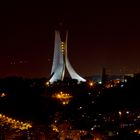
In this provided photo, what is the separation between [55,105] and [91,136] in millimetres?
6857

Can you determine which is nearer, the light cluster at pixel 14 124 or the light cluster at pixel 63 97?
the light cluster at pixel 14 124

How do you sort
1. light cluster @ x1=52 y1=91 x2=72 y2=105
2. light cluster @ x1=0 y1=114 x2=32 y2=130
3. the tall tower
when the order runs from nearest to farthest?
1. light cluster @ x1=0 y1=114 x2=32 y2=130
2. light cluster @ x1=52 y1=91 x2=72 y2=105
3. the tall tower

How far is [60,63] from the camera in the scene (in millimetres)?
29531

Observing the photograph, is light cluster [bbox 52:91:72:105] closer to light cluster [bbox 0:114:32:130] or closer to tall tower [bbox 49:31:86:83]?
light cluster [bbox 0:114:32:130]

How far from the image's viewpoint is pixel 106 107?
16.3 m

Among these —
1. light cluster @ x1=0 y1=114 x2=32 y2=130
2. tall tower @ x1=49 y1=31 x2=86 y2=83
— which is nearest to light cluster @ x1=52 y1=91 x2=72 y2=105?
light cluster @ x1=0 y1=114 x2=32 y2=130

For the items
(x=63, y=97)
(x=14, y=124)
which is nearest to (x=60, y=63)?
(x=63, y=97)

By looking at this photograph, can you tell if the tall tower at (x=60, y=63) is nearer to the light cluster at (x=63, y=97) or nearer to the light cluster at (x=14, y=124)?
the light cluster at (x=63, y=97)

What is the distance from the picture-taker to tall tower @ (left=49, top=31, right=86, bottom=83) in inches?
1144

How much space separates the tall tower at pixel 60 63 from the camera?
29.1m

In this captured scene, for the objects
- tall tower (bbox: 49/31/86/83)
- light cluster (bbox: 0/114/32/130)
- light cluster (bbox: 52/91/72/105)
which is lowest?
light cluster (bbox: 0/114/32/130)

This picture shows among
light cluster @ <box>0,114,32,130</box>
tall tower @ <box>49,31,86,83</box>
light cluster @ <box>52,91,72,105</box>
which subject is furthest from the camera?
tall tower @ <box>49,31,86,83</box>

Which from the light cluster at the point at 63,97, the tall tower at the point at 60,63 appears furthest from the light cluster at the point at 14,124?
the tall tower at the point at 60,63

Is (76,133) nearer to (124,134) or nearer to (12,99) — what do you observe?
(124,134)
